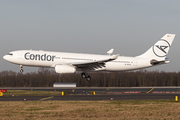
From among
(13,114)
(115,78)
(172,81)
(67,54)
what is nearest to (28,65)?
(67,54)

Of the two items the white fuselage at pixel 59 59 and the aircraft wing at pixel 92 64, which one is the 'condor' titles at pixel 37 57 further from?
the aircraft wing at pixel 92 64

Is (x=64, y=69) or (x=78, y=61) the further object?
(x=78, y=61)

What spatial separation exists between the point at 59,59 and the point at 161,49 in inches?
845

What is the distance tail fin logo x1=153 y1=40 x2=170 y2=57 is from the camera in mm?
52531

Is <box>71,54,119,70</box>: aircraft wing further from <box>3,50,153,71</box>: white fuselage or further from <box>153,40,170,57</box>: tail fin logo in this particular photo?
<box>153,40,170,57</box>: tail fin logo

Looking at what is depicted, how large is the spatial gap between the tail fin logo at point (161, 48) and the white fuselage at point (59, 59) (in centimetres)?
588

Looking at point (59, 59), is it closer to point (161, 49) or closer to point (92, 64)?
point (92, 64)

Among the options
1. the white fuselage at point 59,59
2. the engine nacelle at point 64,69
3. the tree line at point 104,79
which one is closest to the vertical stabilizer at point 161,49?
Answer: the white fuselage at point 59,59

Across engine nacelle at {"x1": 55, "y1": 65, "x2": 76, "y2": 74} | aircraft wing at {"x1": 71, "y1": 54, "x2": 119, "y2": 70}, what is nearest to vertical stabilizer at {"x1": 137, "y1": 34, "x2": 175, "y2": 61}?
aircraft wing at {"x1": 71, "y1": 54, "x2": 119, "y2": 70}

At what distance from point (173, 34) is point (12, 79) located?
75441 millimetres

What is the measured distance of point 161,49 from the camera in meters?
52.9

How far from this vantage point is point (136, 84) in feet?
326

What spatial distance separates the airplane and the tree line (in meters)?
48.9

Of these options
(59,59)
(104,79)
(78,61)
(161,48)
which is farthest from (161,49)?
(104,79)
